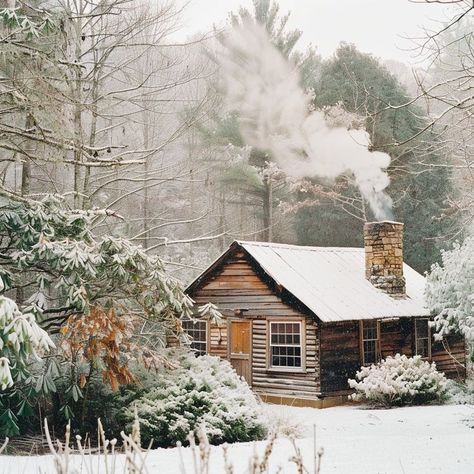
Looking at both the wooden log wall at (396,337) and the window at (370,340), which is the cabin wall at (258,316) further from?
the wooden log wall at (396,337)

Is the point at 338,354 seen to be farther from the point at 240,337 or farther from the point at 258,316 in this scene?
the point at 240,337

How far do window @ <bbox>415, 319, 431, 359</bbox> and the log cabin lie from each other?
0.10 ft

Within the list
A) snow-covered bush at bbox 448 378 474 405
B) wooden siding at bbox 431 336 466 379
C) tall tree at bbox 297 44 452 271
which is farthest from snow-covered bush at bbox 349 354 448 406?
tall tree at bbox 297 44 452 271

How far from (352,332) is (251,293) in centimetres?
307

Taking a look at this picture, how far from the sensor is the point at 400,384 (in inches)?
690

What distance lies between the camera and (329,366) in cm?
1862

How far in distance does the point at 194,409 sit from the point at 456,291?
7863 millimetres

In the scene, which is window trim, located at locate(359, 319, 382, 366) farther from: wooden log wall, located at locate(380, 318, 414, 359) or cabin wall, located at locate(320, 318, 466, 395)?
wooden log wall, located at locate(380, 318, 414, 359)

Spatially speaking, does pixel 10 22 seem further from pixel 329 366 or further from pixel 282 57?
pixel 282 57

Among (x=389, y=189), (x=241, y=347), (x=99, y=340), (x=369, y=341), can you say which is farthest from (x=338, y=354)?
(x=389, y=189)

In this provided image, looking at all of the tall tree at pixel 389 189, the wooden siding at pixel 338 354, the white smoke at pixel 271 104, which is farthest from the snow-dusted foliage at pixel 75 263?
the white smoke at pixel 271 104

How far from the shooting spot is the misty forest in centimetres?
1047

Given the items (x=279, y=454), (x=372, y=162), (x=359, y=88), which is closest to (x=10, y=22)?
(x=279, y=454)

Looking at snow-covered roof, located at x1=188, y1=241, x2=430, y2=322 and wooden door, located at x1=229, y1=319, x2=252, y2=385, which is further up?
snow-covered roof, located at x1=188, y1=241, x2=430, y2=322
